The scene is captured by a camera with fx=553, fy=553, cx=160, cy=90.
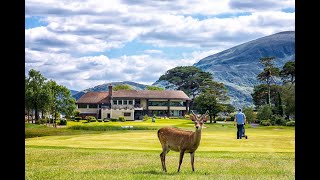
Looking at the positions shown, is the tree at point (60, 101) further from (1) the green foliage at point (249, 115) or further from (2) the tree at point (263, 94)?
(2) the tree at point (263, 94)

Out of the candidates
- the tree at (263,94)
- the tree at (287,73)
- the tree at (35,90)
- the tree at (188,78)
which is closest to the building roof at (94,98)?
the tree at (35,90)

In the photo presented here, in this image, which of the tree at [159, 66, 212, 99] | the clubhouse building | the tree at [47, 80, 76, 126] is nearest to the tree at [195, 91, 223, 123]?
the clubhouse building

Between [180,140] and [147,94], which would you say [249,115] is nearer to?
[147,94]

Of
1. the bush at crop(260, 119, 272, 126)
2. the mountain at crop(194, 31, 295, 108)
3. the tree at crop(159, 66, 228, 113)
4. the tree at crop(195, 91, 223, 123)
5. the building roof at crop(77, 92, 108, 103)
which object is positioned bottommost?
the bush at crop(260, 119, 272, 126)

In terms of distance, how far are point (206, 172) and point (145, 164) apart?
2.15 meters

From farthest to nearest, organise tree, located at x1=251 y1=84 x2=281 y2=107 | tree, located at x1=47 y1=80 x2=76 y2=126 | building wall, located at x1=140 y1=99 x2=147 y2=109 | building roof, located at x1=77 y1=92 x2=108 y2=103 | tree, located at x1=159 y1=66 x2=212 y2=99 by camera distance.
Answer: tree, located at x1=159 y1=66 x2=212 y2=99 → tree, located at x1=251 y1=84 x2=281 y2=107 → building wall, located at x1=140 y1=99 x2=147 y2=109 → building roof, located at x1=77 y1=92 x2=108 y2=103 → tree, located at x1=47 y1=80 x2=76 y2=126

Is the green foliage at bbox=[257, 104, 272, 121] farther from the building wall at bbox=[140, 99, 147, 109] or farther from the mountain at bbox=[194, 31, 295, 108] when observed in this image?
the mountain at bbox=[194, 31, 295, 108]

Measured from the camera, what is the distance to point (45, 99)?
39.2 meters

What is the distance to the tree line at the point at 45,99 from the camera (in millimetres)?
38719

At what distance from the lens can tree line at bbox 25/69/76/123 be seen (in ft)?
127

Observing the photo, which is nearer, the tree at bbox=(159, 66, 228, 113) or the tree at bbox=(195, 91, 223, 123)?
the tree at bbox=(195, 91, 223, 123)
